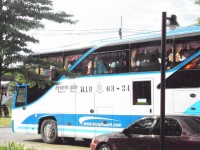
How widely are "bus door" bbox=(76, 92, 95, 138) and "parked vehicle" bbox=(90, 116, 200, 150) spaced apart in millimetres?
4035

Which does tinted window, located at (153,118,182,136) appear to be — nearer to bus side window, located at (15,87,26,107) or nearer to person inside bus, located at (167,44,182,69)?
Answer: person inside bus, located at (167,44,182,69)

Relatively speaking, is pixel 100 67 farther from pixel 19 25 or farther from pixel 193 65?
pixel 19 25

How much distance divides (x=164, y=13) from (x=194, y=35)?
484cm

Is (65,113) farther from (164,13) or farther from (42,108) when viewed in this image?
(164,13)

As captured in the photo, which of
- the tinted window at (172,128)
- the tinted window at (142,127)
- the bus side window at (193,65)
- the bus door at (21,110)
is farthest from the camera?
the bus door at (21,110)

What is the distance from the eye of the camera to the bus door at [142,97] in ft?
50.7

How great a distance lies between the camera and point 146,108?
1555 centimetres

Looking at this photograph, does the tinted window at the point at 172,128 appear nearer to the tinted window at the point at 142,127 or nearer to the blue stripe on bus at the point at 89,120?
the tinted window at the point at 142,127

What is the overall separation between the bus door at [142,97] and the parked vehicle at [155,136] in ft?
8.87

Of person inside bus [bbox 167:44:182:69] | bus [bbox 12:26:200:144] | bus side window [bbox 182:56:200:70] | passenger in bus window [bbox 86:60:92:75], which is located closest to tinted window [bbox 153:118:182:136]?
bus [bbox 12:26:200:144]

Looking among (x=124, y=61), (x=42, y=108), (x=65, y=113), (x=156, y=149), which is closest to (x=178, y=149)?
(x=156, y=149)

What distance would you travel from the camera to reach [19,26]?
419 inches

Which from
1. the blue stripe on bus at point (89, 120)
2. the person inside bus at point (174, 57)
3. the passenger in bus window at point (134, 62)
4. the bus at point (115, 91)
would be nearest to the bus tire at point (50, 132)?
the bus at point (115, 91)

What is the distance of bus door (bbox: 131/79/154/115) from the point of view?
608 inches
